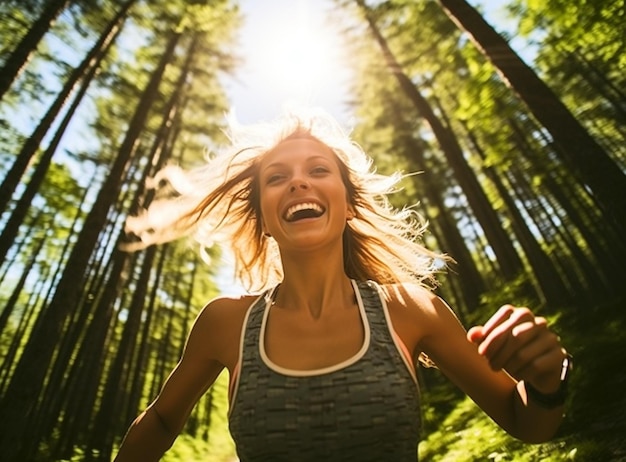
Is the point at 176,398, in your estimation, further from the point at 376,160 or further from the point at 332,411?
the point at 376,160

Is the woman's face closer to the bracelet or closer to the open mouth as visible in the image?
the open mouth

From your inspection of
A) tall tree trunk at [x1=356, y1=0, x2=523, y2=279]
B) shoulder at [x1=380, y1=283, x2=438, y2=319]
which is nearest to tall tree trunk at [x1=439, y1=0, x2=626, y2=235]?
shoulder at [x1=380, y1=283, x2=438, y2=319]

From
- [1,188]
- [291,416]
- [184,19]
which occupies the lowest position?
[291,416]

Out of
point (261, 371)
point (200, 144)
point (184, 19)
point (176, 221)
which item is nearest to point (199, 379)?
point (261, 371)

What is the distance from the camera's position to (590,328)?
31.7 feet

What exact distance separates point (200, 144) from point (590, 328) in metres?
15.1

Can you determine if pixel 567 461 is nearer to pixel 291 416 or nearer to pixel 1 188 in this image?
pixel 291 416

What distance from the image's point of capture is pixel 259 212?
264cm

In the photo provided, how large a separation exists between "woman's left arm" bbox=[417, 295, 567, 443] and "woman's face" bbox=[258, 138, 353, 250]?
0.55 m

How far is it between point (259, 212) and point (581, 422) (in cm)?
534

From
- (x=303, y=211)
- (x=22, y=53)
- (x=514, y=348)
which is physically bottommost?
(x=514, y=348)

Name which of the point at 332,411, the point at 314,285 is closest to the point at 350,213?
the point at 314,285

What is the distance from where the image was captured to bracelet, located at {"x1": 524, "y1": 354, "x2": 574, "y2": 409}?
4.28 feet

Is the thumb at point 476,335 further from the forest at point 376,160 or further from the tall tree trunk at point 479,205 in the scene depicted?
the tall tree trunk at point 479,205
